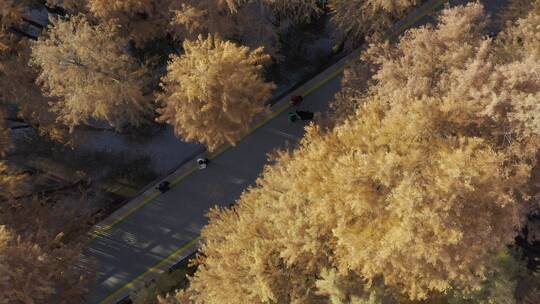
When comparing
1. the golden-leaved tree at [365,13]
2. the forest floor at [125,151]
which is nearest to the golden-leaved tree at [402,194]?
the golden-leaved tree at [365,13]

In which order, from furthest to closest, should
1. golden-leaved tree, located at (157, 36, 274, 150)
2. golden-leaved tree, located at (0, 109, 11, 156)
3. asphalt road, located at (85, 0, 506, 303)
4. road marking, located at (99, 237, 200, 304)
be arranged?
road marking, located at (99, 237, 200, 304)
asphalt road, located at (85, 0, 506, 303)
golden-leaved tree, located at (0, 109, 11, 156)
golden-leaved tree, located at (157, 36, 274, 150)

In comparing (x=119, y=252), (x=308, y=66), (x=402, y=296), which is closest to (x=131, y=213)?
(x=119, y=252)

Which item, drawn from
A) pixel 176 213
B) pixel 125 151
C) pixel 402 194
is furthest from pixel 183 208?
pixel 402 194

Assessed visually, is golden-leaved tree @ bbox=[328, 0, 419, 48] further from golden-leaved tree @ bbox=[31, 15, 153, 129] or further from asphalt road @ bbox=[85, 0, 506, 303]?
golden-leaved tree @ bbox=[31, 15, 153, 129]

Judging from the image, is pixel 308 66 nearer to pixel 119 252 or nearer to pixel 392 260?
pixel 392 260

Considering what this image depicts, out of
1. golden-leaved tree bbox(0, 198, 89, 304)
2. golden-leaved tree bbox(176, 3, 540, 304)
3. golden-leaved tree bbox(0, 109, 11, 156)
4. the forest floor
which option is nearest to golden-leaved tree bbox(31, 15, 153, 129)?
golden-leaved tree bbox(0, 109, 11, 156)
